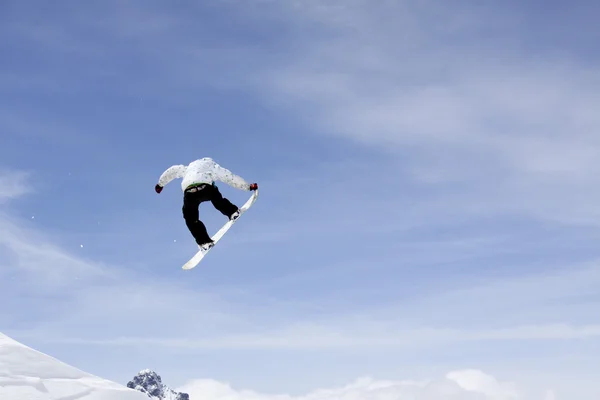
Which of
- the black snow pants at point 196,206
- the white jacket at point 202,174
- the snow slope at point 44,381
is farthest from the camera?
the white jacket at point 202,174

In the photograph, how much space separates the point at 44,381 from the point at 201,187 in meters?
7.24

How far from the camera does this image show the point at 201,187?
18.6 metres

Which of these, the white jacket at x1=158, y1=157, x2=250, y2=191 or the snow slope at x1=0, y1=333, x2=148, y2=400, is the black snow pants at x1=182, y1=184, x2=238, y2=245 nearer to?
the white jacket at x1=158, y1=157, x2=250, y2=191

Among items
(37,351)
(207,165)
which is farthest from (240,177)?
(37,351)

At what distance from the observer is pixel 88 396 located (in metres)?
13.4

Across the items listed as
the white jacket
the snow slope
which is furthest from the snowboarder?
the snow slope

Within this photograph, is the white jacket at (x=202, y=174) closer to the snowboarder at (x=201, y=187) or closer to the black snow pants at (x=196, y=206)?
the snowboarder at (x=201, y=187)

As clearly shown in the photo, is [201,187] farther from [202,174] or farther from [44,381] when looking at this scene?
[44,381]

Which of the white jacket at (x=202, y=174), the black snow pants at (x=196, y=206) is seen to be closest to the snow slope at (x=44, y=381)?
Answer: the black snow pants at (x=196, y=206)

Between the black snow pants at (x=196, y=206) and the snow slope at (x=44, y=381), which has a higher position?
the black snow pants at (x=196, y=206)

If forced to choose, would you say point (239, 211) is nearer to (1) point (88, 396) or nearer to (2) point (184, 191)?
(2) point (184, 191)

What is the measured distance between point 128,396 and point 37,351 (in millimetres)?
2977

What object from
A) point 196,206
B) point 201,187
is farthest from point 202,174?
point 196,206

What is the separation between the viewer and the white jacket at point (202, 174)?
61.0ft
